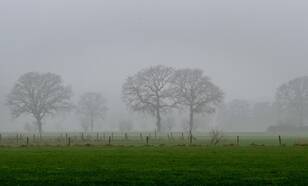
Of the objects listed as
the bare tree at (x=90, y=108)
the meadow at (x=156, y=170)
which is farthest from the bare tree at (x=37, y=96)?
the meadow at (x=156, y=170)

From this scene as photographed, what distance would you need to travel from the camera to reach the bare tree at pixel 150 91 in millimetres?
106894

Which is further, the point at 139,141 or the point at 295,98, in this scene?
the point at 295,98

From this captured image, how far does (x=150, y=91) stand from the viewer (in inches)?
4281

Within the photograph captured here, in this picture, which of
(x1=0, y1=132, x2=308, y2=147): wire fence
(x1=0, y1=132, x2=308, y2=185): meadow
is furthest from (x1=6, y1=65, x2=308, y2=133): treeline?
(x1=0, y1=132, x2=308, y2=185): meadow

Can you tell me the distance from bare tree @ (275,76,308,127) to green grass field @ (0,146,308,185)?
98691mm

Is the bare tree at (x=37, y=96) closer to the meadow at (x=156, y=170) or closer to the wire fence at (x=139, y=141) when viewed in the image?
the wire fence at (x=139, y=141)

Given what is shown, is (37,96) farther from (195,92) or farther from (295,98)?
(295,98)

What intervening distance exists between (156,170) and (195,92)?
274ft

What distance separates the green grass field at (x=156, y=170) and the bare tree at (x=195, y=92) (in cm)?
7266

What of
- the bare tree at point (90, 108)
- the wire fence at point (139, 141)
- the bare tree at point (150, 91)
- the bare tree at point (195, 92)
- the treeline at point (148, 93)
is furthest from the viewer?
the bare tree at point (90, 108)

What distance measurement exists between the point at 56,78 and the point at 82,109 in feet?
117

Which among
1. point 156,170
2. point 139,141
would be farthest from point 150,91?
point 156,170

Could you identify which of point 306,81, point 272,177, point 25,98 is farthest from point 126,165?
→ point 306,81

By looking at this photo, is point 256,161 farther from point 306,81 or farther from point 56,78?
point 306,81
